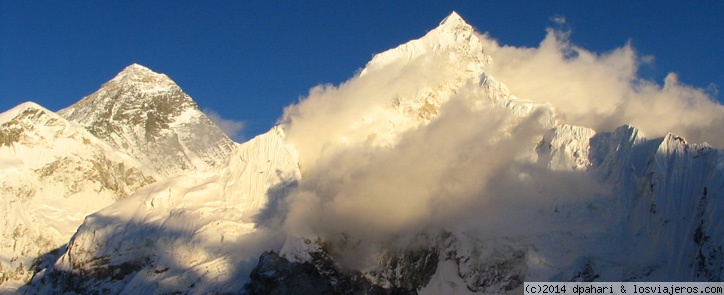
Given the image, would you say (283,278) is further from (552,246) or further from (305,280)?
(552,246)

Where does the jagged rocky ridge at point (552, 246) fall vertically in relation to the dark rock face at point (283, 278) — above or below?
above

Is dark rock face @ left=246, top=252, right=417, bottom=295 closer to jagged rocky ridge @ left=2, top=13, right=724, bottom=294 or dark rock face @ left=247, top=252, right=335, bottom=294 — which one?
dark rock face @ left=247, top=252, right=335, bottom=294

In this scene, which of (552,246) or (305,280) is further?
(305,280)

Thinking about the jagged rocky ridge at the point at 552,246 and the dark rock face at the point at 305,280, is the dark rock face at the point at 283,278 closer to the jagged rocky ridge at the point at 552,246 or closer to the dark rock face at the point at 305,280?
the dark rock face at the point at 305,280

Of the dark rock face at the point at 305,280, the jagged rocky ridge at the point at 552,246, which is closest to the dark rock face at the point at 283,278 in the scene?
the dark rock face at the point at 305,280

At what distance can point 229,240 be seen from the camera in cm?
19875

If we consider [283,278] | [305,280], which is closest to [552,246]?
[305,280]

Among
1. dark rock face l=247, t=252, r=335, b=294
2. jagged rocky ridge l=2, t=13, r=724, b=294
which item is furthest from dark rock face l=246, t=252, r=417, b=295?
jagged rocky ridge l=2, t=13, r=724, b=294

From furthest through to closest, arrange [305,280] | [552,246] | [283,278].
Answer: [305,280]
[283,278]
[552,246]

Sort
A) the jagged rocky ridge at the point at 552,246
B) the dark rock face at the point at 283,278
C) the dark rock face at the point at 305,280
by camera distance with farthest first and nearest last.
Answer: the dark rock face at the point at 305,280, the dark rock face at the point at 283,278, the jagged rocky ridge at the point at 552,246

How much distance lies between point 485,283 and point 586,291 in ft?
66.6

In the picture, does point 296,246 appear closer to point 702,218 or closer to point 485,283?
point 485,283

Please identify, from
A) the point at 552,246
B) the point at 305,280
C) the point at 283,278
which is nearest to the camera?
the point at 552,246

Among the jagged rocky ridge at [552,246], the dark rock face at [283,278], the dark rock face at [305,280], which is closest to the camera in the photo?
the jagged rocky ridge at [552,246]
